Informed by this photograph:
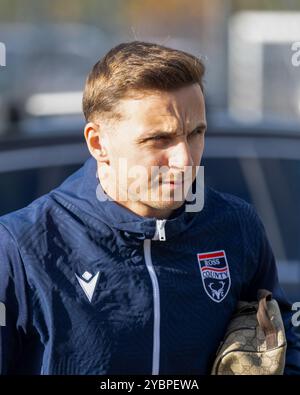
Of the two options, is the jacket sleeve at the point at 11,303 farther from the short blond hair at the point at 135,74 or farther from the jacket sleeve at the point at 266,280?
Answer: the jacket sleeve at the point at 266,280

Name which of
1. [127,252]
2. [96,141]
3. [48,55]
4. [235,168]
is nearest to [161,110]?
[96,141]

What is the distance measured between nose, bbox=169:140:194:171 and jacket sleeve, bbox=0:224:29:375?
1.39 ft

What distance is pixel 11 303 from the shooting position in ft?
8.95

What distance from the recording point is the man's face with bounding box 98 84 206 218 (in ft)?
9.12

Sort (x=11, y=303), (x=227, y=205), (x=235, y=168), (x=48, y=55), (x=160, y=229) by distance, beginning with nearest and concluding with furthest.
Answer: (x=11, y=303) → (x=160, y=229) → (x=227, y=205) → (x=235, y=168) → (x=48, y=55)

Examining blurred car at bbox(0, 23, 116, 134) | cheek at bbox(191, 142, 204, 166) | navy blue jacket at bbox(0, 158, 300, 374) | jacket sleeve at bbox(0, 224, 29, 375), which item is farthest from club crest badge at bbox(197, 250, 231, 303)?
blurred car at bbox(0, 23, 116, 134)

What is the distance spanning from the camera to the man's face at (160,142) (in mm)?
2781

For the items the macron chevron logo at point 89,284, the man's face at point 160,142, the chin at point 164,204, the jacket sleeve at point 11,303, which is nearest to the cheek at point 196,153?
the man's face at point 160,142

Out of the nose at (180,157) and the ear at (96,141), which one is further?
the ear at (96,141)

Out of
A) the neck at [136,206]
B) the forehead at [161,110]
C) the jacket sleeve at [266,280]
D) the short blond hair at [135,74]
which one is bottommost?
the jacket sleeve at [266,280]

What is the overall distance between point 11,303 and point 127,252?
31cm

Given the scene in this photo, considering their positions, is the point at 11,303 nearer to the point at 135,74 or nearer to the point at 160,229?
the point at 160,229

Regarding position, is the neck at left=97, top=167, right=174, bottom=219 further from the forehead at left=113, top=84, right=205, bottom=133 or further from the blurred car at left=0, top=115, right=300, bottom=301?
the blurred car at left=0, top=115, right=300, bottom=301

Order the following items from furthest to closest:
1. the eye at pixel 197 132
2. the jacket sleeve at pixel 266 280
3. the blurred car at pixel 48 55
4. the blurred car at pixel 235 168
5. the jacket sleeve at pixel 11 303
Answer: the blurred car at pixel 48 55 → the blurred car at pixel 235 168 → the jacket sleeve at pixel 266 280 → the eye at pixel 197 132 → the jacket sleeve at pixel 11 303
